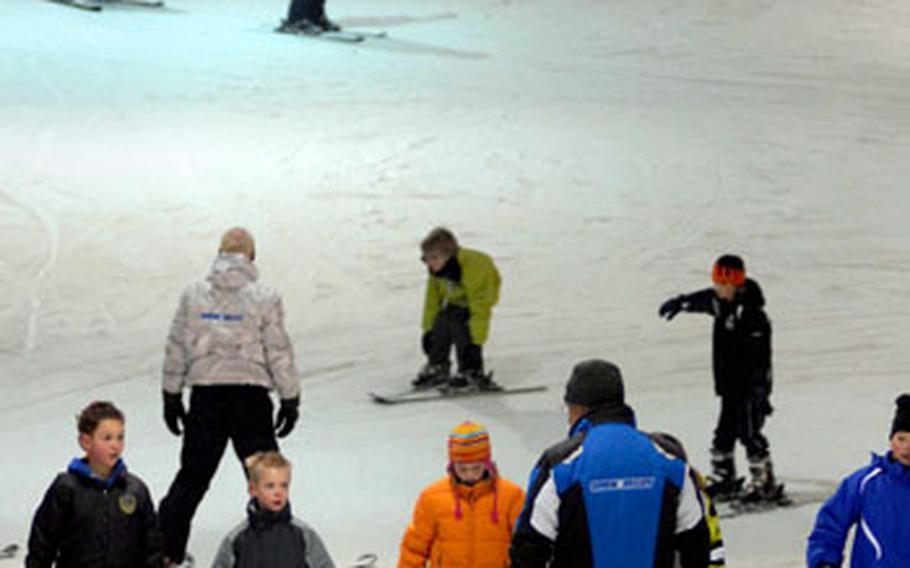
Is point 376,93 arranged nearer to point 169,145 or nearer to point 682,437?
point 169,145

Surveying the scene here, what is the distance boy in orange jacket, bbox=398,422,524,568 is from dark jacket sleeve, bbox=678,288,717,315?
11.0 ft

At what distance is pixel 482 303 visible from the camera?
12445 millimetres

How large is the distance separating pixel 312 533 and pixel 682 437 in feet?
18.1

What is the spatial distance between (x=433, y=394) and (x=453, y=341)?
17.5 inches

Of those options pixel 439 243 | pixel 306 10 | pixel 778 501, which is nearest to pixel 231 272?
pixel 778 501

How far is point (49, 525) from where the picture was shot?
22.9 feet

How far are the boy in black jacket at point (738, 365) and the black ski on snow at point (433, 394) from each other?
3.01 m

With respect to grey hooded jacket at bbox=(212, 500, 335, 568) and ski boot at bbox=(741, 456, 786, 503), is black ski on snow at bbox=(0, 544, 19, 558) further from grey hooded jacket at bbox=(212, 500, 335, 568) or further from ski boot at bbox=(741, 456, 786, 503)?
ski boot at bbox=(741, 456, 786, 503)

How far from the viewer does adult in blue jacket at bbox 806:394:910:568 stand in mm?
6473

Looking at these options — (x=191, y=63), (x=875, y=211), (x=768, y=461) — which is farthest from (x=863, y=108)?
(x=768, y=461)

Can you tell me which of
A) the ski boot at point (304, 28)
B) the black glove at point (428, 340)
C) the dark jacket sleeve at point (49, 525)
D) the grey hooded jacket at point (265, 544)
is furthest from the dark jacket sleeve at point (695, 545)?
the ski boot at point (304, 28)

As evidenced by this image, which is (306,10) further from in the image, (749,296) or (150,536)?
(150,536)

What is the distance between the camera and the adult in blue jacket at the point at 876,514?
21.2 ft

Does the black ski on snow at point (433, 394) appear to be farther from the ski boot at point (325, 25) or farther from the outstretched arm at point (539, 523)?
the ski boot at point (325, 25)
